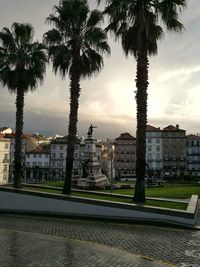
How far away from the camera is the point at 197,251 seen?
1277 centimetres

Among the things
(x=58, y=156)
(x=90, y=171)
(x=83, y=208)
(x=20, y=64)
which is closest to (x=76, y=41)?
(x=20, y=64)

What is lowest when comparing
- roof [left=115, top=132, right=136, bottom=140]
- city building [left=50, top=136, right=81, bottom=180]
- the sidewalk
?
the sidewalk

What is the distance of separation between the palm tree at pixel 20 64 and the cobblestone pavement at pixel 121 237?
36.8 feet

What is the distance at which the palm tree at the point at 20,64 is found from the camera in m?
30.5

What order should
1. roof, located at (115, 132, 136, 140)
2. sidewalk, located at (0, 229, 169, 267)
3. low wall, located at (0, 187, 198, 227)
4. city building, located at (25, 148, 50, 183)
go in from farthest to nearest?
roof, located at (115, 132, 136, 140) → city building, located at (25, 148, 50, 183) → low wall, located at (0, 187, 198, 227) → sidewalk, located at (0, 229, 169, 267)

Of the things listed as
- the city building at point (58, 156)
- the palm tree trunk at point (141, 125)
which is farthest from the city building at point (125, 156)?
the palm tree trunk at point (141, 125)

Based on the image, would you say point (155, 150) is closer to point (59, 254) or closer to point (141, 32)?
point (141, 32)

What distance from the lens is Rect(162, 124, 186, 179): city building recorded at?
134625 mm

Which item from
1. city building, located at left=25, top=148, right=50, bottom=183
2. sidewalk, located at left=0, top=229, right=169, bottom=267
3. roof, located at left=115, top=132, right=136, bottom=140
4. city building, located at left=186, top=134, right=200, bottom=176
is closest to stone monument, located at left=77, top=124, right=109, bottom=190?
sidewalk, located at left=0, top=229, right=169, bottom=267

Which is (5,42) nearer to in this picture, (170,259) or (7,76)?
(7,76)

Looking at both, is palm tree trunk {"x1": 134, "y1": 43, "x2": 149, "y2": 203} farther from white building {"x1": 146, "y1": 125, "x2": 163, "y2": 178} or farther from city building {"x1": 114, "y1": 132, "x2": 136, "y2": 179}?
white building {"x1": 146, "y1": 125, "x2": 163, "y2": 178}

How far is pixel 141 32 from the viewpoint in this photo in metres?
23.1

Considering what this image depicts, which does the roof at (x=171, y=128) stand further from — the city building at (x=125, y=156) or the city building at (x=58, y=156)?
the city building at (x=58, y=156)

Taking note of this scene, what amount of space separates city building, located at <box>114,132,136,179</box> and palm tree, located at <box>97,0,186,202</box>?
111m
